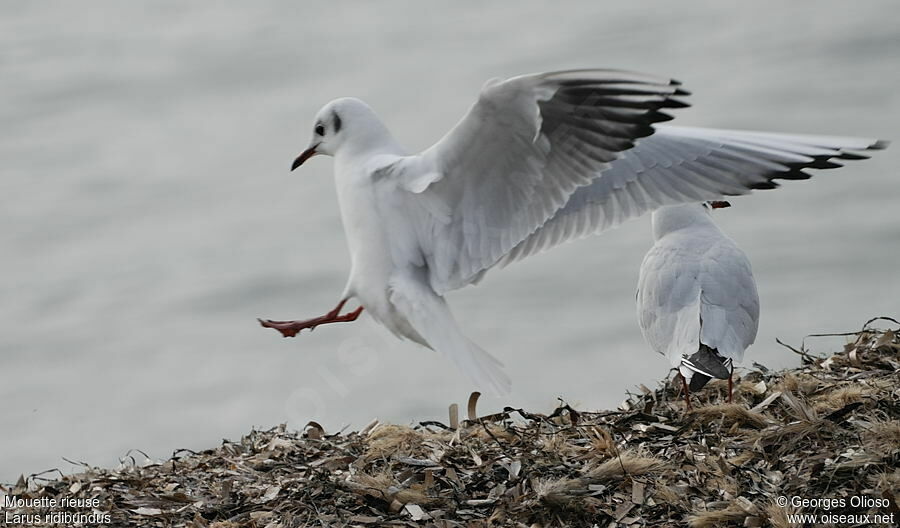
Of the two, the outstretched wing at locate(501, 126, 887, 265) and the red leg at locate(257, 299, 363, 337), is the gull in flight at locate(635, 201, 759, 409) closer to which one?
the outstretched wing at locate(501, 126, 887, 265)

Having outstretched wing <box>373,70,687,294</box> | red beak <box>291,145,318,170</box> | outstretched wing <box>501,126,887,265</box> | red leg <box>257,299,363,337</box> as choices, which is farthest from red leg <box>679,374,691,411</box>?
red beak <box>291,145,318,170</box>

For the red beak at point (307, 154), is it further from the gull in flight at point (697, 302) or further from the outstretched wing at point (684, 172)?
the gull in flight at point (697, 302)

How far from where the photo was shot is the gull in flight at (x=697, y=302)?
15.0 ft

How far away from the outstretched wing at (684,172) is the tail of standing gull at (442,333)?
1.22ft

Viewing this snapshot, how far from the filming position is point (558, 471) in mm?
3730

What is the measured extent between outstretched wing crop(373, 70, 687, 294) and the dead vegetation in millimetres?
612

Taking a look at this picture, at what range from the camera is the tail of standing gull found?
4.11 metres

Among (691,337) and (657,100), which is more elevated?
(657,100)

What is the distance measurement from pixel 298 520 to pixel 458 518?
1.50ft

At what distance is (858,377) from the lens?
14.1ft

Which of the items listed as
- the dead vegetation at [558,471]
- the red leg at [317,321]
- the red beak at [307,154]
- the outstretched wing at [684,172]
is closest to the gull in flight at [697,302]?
the dead vegetation at [558,471]

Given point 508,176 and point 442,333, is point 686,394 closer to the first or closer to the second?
point 442,333

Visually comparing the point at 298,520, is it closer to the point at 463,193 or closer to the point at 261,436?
the point at 261,436

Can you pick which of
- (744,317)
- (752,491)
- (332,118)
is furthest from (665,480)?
(332,118)
